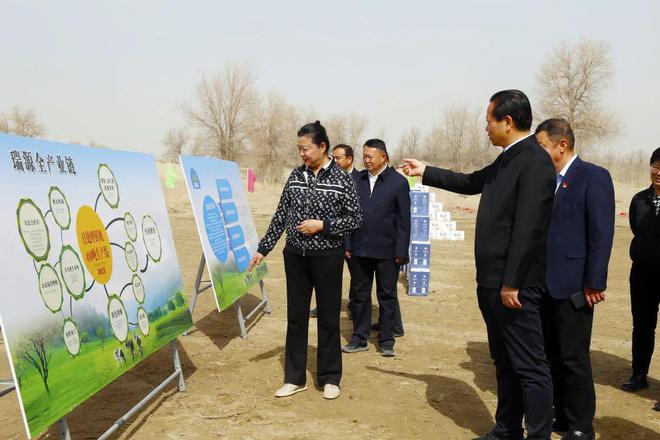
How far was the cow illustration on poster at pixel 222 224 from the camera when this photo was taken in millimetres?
5160

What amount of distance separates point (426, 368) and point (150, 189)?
299 cm

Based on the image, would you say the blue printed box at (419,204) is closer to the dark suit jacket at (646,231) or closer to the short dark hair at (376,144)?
the short dark hair at (376,144)

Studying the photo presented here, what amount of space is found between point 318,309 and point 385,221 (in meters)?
1.52

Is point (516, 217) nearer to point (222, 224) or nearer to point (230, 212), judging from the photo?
point (222, 224)

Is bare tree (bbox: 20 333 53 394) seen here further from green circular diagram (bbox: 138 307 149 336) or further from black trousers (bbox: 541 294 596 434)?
black trousers (bbox: 541 294 596 434)

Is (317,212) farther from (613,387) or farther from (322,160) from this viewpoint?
(613,387)

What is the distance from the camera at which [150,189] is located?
4.22 m

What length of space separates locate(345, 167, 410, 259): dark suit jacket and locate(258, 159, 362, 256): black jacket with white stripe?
120 cm

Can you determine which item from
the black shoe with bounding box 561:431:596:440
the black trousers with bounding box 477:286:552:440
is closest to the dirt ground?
the black shoe with bounding box 561:431:596:440

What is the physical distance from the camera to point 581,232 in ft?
11.0

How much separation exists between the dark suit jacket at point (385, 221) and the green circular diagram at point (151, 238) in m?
2.05

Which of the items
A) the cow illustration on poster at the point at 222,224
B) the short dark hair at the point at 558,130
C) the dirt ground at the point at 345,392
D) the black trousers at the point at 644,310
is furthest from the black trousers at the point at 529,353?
the cow illustration on poster at the point at 222,224

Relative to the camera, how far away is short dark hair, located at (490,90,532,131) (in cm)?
287

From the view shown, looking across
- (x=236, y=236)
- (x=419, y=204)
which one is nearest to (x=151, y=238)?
(x=236, y=236)
